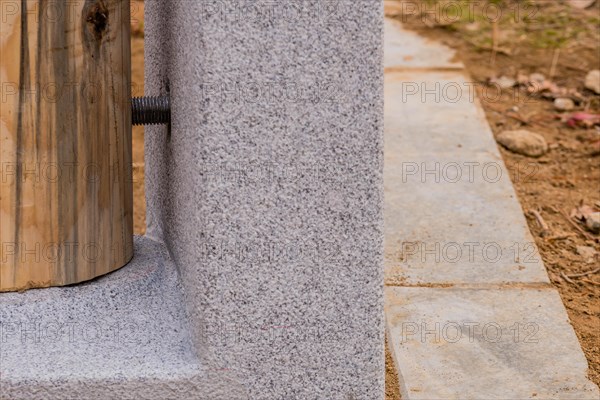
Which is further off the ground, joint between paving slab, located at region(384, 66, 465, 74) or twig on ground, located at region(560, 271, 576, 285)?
joint between paving slab, located at region(384, 66, 465, 74)

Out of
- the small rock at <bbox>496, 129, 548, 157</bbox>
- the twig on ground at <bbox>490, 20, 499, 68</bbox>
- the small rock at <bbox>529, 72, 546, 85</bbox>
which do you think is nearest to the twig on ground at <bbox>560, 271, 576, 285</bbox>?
the small rock at <bbox>496, 129, 548, 157</bbox>

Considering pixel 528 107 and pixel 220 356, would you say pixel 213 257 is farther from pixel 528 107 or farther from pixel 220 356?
pixel 528 107

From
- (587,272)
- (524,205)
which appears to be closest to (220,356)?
(587,272)

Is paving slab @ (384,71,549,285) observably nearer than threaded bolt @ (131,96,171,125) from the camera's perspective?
No

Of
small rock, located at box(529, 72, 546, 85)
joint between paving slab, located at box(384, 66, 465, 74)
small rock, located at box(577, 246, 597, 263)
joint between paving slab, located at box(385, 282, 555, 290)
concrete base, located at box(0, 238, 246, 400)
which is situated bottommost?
joint between paving slab, located at box(385, 282, 555, 290)

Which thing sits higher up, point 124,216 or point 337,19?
point 337,19

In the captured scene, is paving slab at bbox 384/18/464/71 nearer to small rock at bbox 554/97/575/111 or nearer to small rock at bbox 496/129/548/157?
small rock at bbox 554/97/575/111

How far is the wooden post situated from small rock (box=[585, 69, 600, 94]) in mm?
2959

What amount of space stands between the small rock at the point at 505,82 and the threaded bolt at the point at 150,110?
2736mm

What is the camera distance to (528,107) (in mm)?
4605

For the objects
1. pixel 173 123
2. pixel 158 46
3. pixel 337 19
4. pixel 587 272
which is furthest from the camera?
pixel 587 272

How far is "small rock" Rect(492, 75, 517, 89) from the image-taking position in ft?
15.7

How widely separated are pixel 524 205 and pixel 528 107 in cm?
90

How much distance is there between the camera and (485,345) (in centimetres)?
296
